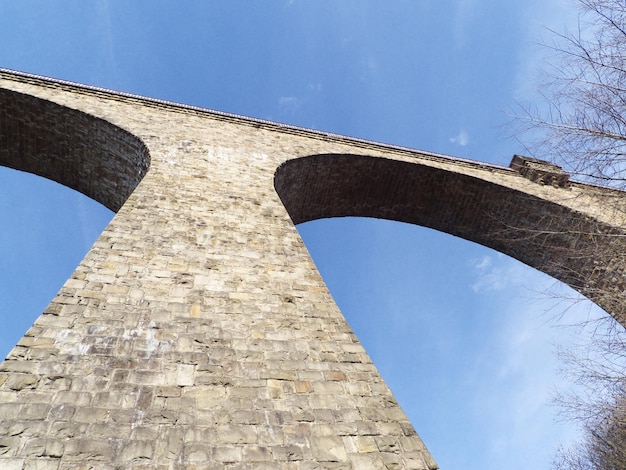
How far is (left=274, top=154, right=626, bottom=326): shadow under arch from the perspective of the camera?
29.0ft

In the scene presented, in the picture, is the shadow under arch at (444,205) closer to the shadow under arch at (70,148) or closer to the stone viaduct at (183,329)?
the stone viaduct at (183,329)

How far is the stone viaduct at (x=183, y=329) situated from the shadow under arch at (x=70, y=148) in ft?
0.11

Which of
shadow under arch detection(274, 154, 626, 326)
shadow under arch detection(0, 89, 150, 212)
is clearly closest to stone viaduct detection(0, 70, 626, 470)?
shadow under arch detection(0, 89, 150, 212)

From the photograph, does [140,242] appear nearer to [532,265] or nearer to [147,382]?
[147,382]

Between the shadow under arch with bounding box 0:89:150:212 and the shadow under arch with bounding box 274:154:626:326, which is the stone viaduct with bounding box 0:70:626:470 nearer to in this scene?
the shadow under arch with bounding box 0:89:150:212

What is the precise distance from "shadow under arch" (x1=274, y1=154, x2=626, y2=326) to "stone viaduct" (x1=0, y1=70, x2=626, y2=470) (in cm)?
171

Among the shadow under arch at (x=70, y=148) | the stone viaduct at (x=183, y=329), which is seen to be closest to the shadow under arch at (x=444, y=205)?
the stone viaduct at (x=183, y=329)

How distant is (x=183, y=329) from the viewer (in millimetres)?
3328

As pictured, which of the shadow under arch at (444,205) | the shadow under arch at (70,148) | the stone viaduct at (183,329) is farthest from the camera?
the shadow under arch at (444,205)

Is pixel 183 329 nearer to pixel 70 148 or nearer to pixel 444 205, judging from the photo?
pixel 70 148

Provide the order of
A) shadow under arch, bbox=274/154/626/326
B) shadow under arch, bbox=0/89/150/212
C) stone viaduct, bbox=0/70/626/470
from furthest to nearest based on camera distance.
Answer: shadow under arch, bbox=274/154/626/326
shadow under arch, bbox=0/89/150/212
stone viaduct, bbox=0/70/626/470

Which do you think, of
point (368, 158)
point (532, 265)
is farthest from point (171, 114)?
point (532, 265)

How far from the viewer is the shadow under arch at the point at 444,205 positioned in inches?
348

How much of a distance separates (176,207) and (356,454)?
3.51m
